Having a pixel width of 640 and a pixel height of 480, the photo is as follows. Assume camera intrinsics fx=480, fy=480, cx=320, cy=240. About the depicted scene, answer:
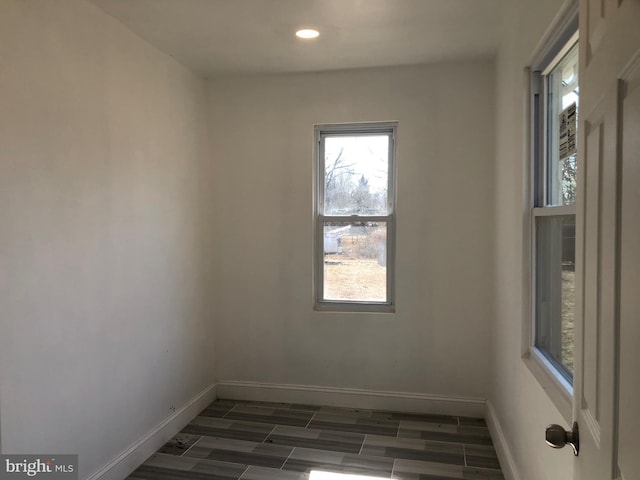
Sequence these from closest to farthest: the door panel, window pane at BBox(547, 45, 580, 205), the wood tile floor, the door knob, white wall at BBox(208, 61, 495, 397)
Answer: the door panel < the door knob < window pane at BBox(547, 45, 580, 205) < the wood tile floor < white wall at BBox(208, 61, 495, 397)

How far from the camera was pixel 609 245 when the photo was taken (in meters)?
0.87

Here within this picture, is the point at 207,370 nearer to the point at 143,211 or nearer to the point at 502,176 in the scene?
the point at 143,211

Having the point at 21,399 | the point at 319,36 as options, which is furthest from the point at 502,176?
the point at 21,399

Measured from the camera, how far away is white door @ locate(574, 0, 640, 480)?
29.7 inches

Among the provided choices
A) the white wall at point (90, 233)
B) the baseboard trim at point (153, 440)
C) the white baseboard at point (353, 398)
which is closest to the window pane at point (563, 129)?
the white baseboard at point (353, 398)

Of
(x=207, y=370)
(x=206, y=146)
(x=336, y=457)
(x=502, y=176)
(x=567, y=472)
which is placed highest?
(x=206, y=146)

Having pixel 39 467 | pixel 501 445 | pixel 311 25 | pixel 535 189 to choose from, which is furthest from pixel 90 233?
pixel 501 445

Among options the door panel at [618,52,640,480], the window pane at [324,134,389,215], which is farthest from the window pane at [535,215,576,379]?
the window pane at [324,134,389,215]

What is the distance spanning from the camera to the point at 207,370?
12.9 feet

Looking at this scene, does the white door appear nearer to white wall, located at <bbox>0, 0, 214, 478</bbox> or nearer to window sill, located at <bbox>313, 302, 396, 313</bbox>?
white wall, located at <bbox>0, 0, 214, 478</bbox>

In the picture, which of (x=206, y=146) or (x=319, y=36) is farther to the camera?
(x=206, y=146)

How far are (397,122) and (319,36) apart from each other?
3.10 feet

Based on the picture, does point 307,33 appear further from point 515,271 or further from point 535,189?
point 515,271

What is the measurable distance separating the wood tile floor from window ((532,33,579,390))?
1.15 meters
